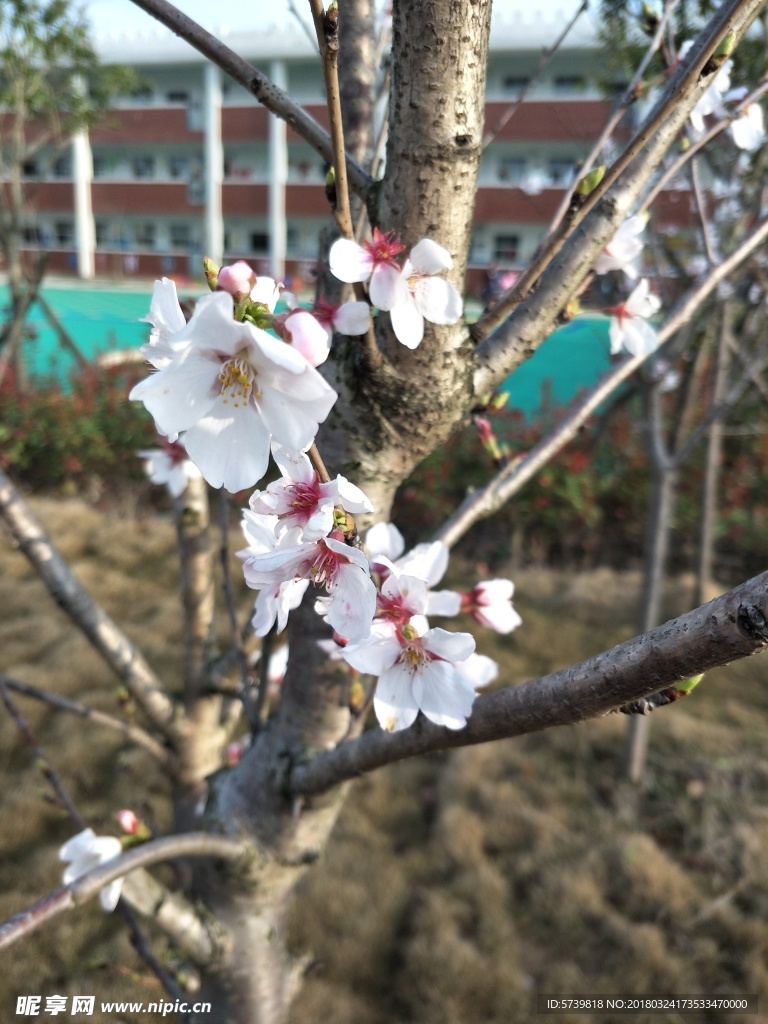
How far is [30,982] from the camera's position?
1.81 m

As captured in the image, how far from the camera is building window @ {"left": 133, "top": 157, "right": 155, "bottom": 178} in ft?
69.9

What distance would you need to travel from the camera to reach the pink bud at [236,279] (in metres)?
0.52

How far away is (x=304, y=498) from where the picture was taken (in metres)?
0.64

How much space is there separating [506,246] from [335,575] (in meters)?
20.3

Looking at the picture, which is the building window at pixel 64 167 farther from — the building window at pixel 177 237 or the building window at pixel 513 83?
the building window at pixel 513 83

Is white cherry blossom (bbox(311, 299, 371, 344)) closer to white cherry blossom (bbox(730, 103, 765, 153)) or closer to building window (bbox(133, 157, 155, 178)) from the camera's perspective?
white cherry blossom (bbox(730, 103, 765, 153))

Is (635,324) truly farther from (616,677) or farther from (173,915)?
(173,915)

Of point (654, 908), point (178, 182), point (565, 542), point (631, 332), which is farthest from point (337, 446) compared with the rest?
point (178, 182)

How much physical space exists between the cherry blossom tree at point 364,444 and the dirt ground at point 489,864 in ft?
1.62

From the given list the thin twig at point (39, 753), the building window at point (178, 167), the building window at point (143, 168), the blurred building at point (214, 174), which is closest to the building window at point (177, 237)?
the blurred building at point (214, 174)

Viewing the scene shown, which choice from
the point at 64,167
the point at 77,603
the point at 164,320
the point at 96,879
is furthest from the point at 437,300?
the point at 64,167

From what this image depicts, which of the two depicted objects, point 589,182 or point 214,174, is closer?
point 589,182

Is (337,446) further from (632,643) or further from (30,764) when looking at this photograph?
(30,764)

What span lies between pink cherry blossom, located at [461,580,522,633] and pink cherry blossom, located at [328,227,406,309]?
0.45 m
